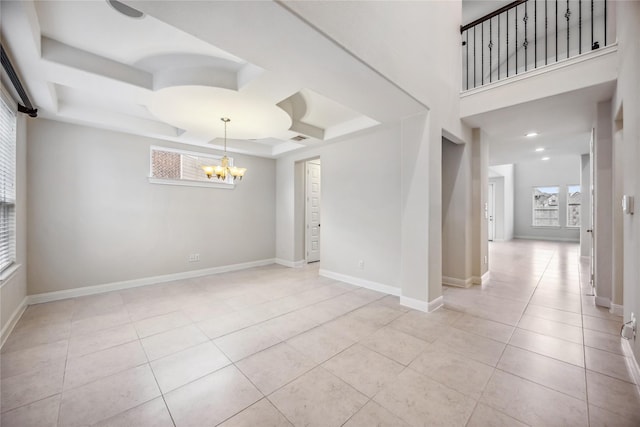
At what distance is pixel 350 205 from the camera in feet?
14.8

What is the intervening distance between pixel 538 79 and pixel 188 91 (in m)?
4.01

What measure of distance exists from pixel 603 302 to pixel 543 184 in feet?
29.4

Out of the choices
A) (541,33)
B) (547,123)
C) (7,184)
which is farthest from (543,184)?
(7,184)

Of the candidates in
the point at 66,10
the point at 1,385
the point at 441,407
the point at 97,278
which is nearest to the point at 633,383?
the point at 441,407

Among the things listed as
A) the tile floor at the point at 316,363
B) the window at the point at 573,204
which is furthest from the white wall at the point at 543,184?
the tile floor at the point at 316,363

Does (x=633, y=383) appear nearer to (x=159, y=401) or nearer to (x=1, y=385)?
(x=159, y=401)

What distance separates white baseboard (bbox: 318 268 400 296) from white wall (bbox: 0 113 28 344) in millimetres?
4005

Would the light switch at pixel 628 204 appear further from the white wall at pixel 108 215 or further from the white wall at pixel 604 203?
the white wall at pixel 108 215

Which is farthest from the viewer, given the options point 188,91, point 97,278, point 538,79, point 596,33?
point 596,33

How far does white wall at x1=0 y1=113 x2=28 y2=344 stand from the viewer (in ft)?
8.73

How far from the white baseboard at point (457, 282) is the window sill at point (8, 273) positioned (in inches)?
218

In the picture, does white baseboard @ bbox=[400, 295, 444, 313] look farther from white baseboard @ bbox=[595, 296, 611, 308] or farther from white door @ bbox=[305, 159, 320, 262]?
white door @ bbox=[305, 159, 320, 262]

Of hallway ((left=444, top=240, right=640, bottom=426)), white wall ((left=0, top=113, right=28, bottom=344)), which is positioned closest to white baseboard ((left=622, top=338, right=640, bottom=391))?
hallway ((left=444, top=240, right=640, bottom=426))

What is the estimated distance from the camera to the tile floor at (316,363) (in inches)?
62.5
